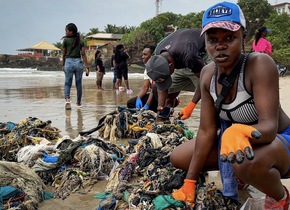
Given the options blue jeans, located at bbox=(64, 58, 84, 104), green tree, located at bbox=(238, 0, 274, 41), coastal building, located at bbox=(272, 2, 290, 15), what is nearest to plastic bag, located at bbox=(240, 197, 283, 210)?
blue jeans, located at bbox=(64, 58, 84, 104)

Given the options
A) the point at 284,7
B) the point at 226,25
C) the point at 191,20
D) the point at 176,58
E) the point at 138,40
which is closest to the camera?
the point at 226,25

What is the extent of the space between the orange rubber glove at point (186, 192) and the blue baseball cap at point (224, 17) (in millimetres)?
934

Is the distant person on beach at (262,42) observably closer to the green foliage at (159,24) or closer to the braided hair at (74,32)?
the braided hair at (74,32)

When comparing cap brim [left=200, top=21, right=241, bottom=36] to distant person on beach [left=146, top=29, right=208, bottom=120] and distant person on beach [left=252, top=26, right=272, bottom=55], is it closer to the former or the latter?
distant person on beach [left=146, top=29, right=208, bottom=120]

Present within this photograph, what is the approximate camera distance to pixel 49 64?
170 ft

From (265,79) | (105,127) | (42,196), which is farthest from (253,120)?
(105,127)

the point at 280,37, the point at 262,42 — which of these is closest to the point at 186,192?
the point at 262,42

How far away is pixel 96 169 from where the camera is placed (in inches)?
110

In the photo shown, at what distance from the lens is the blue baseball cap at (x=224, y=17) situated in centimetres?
176

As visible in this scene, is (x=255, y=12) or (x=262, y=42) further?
(x=255, y=12)

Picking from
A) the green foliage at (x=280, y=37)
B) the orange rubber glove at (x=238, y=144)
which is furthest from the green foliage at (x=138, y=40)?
the orange rubber glove at (x=238, y=144)

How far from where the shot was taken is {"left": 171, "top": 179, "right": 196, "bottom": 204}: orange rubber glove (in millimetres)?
1937

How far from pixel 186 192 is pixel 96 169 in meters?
1.06

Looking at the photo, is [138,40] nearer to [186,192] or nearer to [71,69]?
[71,69]
